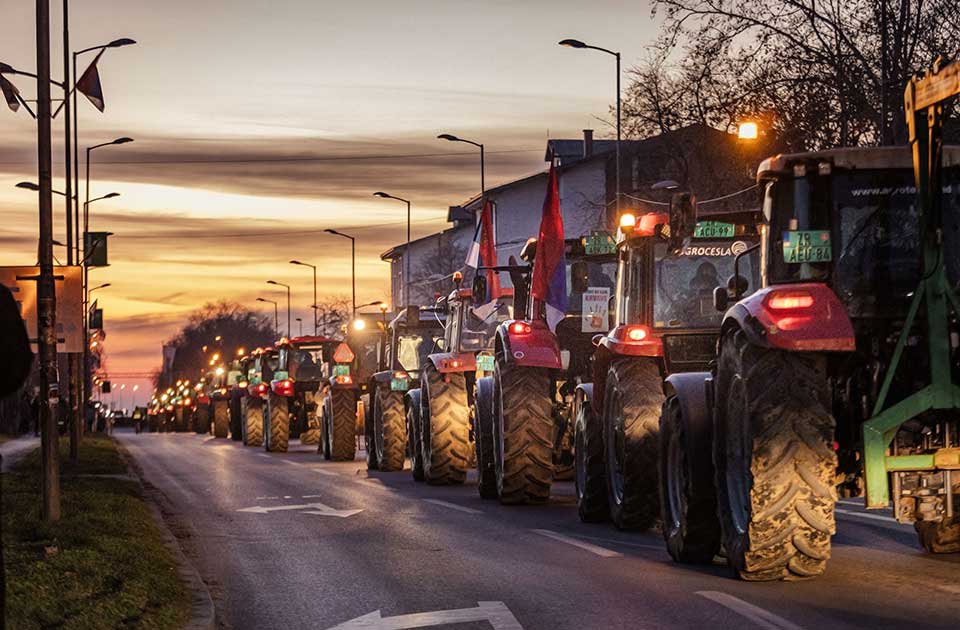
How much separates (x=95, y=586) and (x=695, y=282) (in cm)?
704

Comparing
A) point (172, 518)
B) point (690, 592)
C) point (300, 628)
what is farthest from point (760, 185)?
point (172, 518)

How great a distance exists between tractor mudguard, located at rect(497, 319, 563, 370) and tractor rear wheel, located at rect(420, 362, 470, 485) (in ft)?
15.5

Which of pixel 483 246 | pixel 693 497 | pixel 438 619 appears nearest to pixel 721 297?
pixel 693 497

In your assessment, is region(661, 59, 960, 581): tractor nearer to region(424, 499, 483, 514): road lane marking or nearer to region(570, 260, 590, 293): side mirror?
region(570, 260, 590, 293): side mirror

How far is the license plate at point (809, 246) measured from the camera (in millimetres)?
11688

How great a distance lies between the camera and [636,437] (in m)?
15.9

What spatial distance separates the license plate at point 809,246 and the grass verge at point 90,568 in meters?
4.55

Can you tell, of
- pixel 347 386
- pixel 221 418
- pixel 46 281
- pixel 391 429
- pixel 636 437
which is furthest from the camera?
pixel 221 418

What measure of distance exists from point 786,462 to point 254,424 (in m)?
41.1

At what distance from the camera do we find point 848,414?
38.5 feet

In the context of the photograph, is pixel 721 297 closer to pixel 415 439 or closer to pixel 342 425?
pixel 415 439

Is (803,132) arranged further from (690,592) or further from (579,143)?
(579,143)

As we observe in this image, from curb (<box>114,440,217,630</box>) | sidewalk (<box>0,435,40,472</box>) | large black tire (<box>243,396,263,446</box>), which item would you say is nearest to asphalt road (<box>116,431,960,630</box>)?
curb (<box>114,440,217,630</box>)

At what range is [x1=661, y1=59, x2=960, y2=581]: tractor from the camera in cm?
1099
